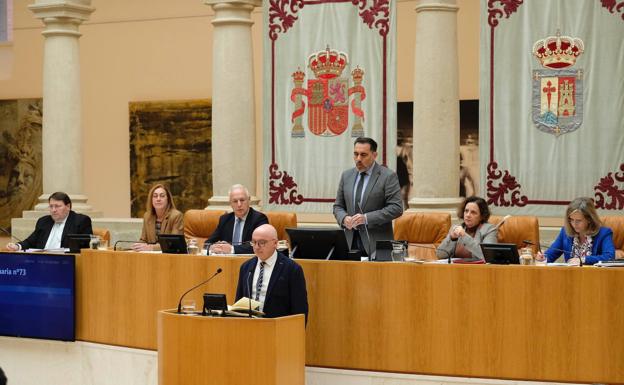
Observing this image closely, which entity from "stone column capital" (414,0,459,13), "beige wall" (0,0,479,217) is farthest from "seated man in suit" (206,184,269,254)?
"beige wall" (0,0,479,217)

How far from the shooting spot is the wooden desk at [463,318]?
6137 millimetres

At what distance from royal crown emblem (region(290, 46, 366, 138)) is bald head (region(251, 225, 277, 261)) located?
3.54 m

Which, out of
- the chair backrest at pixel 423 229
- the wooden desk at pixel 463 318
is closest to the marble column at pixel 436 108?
the chair backrest at pixel 423 229

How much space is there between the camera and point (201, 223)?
902cm

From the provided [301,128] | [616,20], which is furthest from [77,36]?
[616,20]

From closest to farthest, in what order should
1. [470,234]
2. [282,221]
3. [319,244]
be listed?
[319,244]
[470,234]
[282,221]

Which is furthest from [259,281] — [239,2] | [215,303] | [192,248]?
[239,2]

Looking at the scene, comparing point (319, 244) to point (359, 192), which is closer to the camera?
point (319, 244)

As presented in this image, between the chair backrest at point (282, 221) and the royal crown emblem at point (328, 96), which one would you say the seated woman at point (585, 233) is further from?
the royal crown emblem at point (328, 96)

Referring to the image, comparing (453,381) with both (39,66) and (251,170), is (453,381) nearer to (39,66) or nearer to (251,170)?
(251,170)

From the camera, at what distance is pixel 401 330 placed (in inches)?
256

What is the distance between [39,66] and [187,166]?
241 centimetres

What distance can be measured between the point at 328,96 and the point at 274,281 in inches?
153

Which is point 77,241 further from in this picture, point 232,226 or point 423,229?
point 423,229
